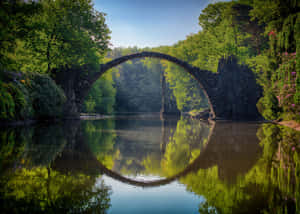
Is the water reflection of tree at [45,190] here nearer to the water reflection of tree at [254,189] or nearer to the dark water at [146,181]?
the dark water at [146,181]

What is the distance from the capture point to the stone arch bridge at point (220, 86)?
2375 centimetres

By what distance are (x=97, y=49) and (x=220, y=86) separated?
13303 millimetres

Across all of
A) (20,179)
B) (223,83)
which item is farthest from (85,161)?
(223,83)

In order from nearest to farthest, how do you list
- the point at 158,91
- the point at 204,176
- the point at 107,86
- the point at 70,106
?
the point at 204,176 → the point at 70,106 → the point at 107,86 → the point at 158,91

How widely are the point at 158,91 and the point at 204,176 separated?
207ft

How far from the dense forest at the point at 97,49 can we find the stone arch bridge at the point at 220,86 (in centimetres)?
87

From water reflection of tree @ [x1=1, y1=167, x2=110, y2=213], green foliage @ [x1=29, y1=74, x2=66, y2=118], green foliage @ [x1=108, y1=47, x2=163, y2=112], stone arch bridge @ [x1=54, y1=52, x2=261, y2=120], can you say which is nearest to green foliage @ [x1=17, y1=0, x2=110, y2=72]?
stone arch bridge @ [x1=54, y1=52, x2=261, y2=120]

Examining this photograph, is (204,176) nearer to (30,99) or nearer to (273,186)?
(273,186)

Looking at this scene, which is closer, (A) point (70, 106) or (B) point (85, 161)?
(B) point (85, 161)

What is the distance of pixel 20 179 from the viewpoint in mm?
3848

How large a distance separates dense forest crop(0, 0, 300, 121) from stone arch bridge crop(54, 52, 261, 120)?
0.87 meters

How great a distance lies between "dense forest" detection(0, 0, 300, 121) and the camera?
1272 cm

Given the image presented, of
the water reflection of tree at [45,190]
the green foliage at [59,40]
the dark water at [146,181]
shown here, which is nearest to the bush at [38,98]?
the green foliage at [59,40]

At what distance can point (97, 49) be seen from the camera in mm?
24578
